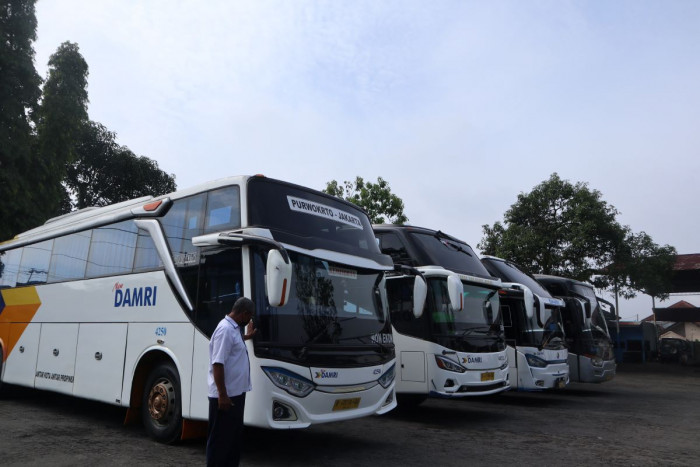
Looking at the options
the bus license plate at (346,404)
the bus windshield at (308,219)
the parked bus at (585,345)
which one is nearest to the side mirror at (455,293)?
the bus windshield at (308,219)

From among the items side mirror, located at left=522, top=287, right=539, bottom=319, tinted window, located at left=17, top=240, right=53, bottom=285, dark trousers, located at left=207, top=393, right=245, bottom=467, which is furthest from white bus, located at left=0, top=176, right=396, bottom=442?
side mirror, located at left=522, top=287, right=539, bottom=319

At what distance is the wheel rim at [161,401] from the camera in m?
6.89

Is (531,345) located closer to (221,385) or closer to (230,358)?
(230,358)

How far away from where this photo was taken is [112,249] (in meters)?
8.38

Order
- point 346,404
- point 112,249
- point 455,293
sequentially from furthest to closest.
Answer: point 455,293, point 112,249, point 346,404

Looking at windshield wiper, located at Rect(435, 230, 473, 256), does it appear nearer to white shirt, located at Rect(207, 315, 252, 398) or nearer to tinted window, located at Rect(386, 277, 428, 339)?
tinted window, located at Rect(386, 277, 428, 339)

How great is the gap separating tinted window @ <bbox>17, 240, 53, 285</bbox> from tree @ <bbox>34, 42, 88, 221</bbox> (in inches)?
360

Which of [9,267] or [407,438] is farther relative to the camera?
[9,267]

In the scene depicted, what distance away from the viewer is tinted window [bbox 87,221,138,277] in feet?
26.3

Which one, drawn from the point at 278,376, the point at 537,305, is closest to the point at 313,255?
the point at 278,376

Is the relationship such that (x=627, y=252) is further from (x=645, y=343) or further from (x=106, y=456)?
(x=106, y=456)

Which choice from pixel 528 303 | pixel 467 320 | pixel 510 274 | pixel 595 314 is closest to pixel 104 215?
pixel 467 320

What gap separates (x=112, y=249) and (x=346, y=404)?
4.42 m

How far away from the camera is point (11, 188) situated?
17266 millimetres
